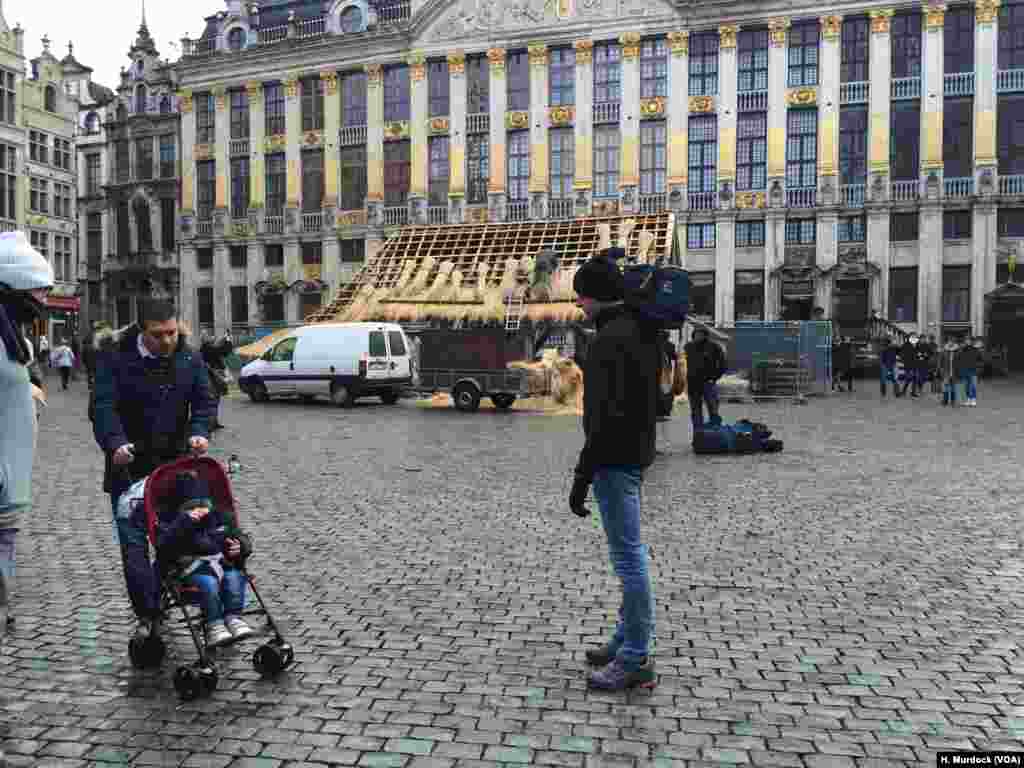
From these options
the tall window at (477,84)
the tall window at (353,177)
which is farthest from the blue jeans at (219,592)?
the tall window at (353,177)

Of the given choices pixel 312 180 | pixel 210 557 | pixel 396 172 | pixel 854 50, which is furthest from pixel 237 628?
pixel 312 180

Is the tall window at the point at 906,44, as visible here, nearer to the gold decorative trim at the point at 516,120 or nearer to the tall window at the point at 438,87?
the gold decorative trim at the point at 516,120

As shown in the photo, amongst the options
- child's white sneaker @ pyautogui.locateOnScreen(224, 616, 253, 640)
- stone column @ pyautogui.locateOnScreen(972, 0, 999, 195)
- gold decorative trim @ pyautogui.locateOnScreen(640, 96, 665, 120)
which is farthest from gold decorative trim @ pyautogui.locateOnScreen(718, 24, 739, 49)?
child's white sneaker @ pyautogui.locateOnScreen(224, 616, 253, 640)

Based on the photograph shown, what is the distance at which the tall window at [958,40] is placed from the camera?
1667 inches

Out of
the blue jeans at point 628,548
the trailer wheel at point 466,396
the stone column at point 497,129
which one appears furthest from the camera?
the stone column at point 497,129

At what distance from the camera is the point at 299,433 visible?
17969mm

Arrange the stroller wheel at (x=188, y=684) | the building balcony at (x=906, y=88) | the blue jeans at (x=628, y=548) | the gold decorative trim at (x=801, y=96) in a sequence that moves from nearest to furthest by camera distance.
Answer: the stroller wheel at (x=188, y=684), the blue jeans at (x=628, y=548), the building balcony at (x=906, y=88), the gold decorative trim at (x=801, y=96)

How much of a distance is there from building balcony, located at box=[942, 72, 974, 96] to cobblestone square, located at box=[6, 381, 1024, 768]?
1399 inches

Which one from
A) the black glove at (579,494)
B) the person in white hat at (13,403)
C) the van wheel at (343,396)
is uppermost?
the person in white hat at (13,403)

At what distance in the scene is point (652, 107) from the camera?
46.2m

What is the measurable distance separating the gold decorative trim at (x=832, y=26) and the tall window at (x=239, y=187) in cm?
2831

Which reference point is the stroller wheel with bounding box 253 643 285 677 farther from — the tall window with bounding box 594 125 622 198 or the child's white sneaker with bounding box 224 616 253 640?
the tall window with bounding box 594 125 622 198

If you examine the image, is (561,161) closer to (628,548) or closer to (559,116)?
(559,116)

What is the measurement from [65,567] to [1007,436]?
48.0 feet
